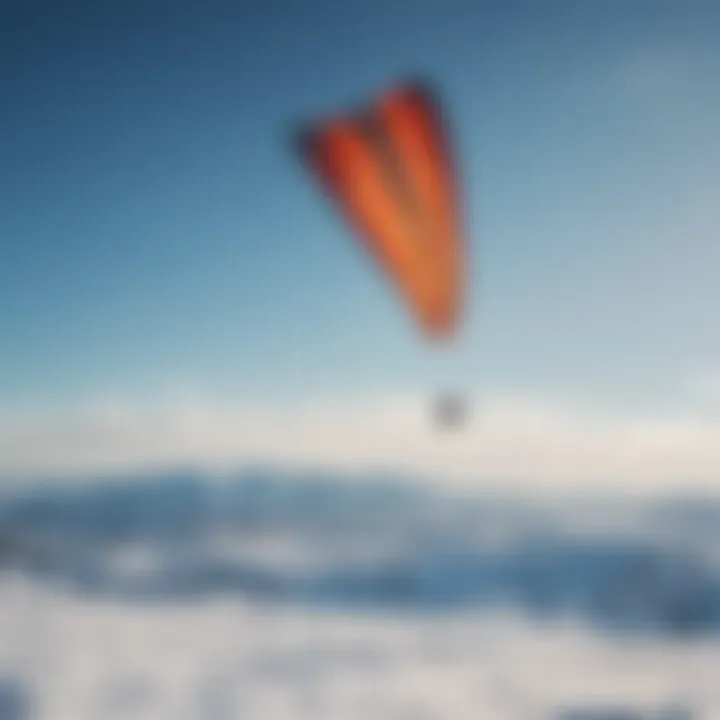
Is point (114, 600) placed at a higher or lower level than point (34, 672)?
higher

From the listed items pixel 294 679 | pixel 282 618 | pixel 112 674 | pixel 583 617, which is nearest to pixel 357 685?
pixel 294 679

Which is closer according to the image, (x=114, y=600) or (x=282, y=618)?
(x=114, y=600)

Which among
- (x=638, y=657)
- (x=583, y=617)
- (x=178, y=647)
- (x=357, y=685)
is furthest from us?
(x=583, y=617)

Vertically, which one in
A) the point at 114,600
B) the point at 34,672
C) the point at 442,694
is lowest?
the point at 442,694

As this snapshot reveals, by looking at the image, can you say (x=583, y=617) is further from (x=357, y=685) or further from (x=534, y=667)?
(x=357, y=685)

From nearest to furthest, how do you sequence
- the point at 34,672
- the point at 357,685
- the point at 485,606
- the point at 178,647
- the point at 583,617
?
the point at 34,672 < the point at 357,685 < the point at 178,647 < the point at 485,606 < the point at 583,617

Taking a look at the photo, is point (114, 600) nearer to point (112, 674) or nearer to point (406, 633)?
point (112, 674)

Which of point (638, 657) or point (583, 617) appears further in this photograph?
point (583, 617)

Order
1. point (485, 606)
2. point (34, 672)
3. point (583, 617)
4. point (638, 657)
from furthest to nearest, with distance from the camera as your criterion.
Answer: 1. point (583, 617)
2. point (485, 606)
3. point (638, 657)
4. point (34, 672)

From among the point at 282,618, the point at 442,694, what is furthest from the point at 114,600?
the point at 282,618
